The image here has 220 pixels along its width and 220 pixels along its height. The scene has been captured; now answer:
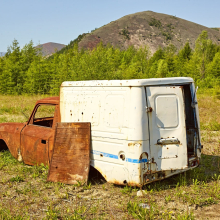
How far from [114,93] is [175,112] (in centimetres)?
120

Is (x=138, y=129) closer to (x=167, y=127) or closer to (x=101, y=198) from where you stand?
(x=167, y=127)

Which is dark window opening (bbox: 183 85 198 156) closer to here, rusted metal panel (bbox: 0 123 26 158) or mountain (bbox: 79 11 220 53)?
rusted metal panel (bbox: 0 123 26 158)

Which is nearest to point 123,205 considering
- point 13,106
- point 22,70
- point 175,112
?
point 175,112

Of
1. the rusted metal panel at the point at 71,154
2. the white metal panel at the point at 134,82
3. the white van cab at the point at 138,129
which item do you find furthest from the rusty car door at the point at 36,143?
the white metal panel at the point at 134,82

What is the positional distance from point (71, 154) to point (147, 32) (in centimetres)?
17096

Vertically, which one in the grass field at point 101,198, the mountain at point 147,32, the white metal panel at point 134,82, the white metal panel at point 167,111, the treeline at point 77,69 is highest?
the mountain at point 147,32

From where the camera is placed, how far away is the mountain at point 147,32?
150750mm

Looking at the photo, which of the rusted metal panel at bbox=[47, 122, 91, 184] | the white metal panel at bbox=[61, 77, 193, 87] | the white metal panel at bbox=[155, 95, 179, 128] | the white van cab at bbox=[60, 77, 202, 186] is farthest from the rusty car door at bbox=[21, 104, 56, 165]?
the white metal panel at bbox=[155, 95, 179, 128]

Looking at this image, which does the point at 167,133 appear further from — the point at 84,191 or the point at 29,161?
the point at 29,161

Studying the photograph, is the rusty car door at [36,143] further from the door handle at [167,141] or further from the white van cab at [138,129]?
the door handle at [167,141]

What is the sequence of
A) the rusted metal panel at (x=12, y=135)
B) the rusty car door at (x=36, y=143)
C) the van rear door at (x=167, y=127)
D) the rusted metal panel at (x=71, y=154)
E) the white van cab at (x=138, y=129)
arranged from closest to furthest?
the white van cab at (x=138, y=129) < the van rear door at (x=167, y=127) < the rusted metal panel at (x=71, y=154) < the rusty car door at (x=36, y=143) < the rusted metal panel at (x=12, y=135)

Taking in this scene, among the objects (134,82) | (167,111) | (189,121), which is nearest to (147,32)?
(189,121)

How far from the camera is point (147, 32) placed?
16562cm

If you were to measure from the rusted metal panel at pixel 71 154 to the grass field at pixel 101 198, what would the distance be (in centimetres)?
18
